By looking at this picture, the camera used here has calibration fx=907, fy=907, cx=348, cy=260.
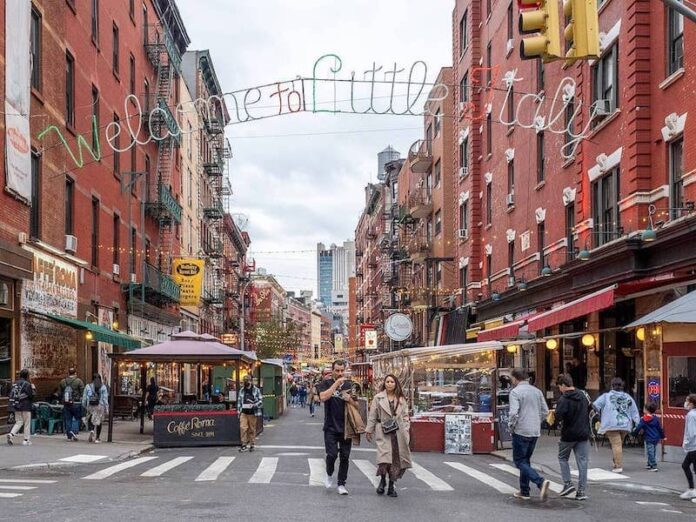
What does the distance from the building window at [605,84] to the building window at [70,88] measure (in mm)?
15812

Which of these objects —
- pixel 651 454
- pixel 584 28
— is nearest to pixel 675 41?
pixel 651 454

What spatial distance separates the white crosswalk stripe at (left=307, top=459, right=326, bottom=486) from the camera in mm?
13826

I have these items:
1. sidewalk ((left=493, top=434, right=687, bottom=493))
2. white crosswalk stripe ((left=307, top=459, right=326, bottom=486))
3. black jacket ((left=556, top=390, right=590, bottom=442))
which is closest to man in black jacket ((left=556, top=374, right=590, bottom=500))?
black jacket ((left=556, top=390, right=590, bottom=442))

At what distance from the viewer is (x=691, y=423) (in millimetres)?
12805

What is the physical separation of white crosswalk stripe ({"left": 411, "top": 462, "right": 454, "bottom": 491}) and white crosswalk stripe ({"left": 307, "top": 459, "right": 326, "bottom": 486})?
1.59 meters

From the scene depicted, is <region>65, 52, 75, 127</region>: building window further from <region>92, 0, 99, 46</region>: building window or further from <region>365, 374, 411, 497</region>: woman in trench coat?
<region>365, 374, 411, 497</region>: woman in trench coat

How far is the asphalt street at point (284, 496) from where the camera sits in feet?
34.5

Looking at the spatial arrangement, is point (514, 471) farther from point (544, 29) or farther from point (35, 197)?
point (35, 197)

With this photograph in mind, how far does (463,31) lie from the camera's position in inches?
1702

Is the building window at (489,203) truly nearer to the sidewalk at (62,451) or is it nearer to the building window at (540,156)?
the building window at (540,156)

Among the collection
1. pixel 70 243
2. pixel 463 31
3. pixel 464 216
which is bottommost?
pixel 70 243

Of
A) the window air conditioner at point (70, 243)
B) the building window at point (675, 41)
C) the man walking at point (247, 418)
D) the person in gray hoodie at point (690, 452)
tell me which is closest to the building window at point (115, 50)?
the window air conditioner at point (70, 243)

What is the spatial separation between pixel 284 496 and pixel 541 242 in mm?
20269

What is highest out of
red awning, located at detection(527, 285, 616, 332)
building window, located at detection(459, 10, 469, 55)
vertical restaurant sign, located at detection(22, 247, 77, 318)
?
building window, located at detection(459, 10, 469, 55)
